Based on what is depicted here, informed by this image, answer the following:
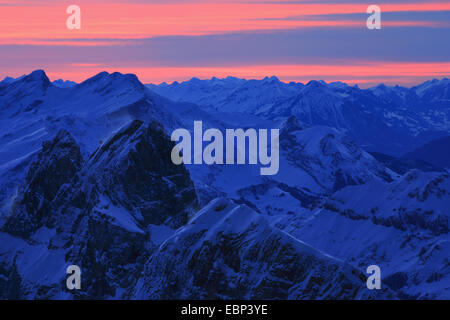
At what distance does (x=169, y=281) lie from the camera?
154 m

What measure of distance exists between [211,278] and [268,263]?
10.3m
